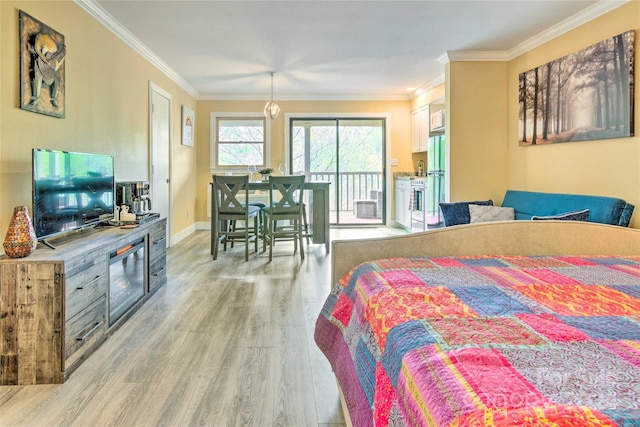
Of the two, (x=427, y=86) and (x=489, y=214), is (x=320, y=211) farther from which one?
(x=427, y=86)

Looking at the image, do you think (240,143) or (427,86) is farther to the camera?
(240,143)

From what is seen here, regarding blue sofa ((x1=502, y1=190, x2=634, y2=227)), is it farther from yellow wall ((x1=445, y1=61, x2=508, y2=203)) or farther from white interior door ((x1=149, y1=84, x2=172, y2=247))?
white interior door ((x1=149, y1=84, x2=172, y2=247))

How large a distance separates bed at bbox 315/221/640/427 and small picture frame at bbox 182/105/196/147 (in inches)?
199

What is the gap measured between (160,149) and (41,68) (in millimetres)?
2514

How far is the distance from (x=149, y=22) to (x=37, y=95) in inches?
59.6

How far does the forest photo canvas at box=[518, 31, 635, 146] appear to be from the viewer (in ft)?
9.84

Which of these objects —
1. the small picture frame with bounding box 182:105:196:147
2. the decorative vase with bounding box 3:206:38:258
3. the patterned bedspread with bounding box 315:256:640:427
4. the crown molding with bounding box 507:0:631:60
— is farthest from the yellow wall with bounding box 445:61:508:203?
the decorative vase with bounding box 3:206:38:258

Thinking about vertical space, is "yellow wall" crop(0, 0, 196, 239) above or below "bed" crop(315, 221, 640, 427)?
above

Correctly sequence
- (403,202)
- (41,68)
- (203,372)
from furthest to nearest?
(403,202) → (41,68) → (203,372)

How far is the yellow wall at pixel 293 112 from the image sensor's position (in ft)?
23.1

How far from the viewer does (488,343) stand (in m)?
0.86

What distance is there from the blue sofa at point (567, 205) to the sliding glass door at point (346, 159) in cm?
325

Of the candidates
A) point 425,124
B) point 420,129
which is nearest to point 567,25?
point 425,124

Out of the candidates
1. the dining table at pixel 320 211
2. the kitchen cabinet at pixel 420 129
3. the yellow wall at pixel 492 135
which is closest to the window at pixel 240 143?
the dining table at pixel 320 211
